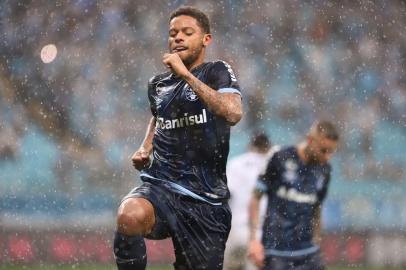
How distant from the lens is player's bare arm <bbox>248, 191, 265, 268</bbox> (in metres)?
5.54

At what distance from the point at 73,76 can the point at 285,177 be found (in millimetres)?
10807

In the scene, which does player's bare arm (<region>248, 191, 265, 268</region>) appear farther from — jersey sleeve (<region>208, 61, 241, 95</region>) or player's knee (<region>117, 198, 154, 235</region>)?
player's knee (<region>117, 198, 154, 235</region>)

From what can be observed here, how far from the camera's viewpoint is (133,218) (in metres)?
3.66

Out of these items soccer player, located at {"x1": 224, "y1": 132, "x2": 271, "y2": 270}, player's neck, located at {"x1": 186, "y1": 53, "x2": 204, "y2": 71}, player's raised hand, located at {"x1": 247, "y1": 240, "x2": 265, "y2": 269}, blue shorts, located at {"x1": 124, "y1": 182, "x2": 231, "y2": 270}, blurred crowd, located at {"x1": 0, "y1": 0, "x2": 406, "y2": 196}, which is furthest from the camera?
blurred crowd, located at {"x1": 0, "y1": 0, "x2": 406, "y2": 196}

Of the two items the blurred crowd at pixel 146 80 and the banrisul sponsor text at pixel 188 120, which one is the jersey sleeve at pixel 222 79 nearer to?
the banrisul sponsor text at pixel 188 120

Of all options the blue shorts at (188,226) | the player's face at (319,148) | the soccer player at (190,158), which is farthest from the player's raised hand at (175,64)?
the player's face at (319,148)

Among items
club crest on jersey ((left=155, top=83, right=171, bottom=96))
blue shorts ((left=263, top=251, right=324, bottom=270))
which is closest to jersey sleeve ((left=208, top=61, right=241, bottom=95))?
club crest on jersey ((left=155, top=83, right=171, bottom=96))

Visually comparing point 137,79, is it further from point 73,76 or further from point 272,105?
point 272,105

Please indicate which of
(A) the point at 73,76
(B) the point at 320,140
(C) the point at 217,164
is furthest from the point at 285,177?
(A) the point at 73,76

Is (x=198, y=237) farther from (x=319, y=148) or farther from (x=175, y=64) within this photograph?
(x=319, y=148)

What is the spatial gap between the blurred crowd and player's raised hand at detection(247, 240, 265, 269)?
366 inches

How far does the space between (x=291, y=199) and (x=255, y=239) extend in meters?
0.37

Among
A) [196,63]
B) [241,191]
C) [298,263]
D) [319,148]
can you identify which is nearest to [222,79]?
[196,63]

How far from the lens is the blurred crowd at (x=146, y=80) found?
15234 millimetres
